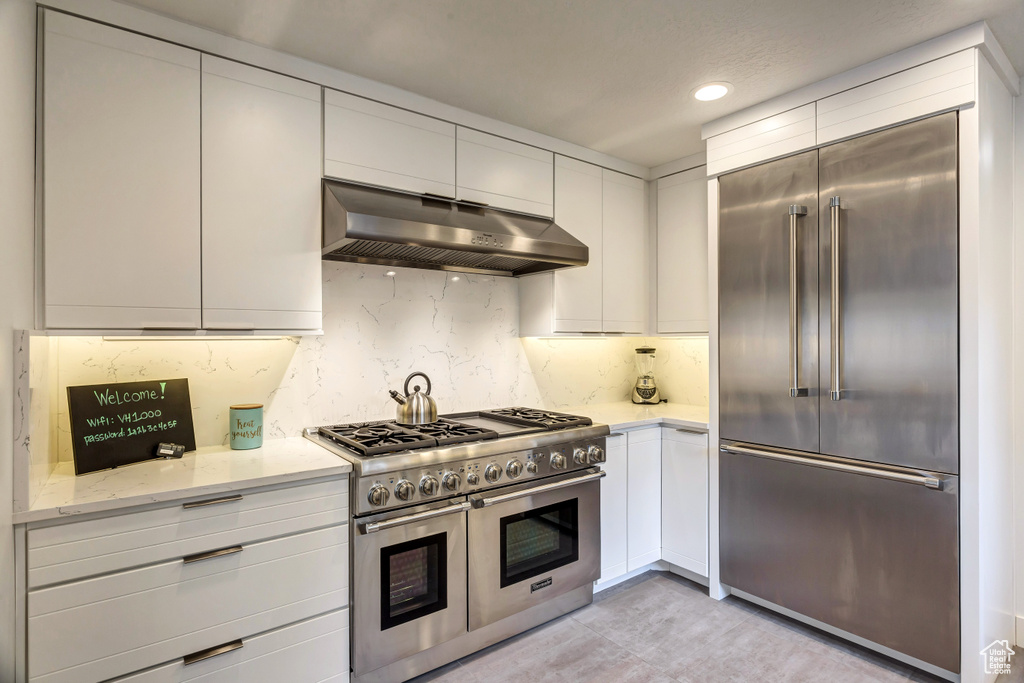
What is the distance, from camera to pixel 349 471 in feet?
6.41

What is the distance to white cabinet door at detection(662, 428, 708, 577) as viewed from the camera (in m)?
2.90

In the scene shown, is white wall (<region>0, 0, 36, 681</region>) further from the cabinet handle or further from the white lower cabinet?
the cabinet handle

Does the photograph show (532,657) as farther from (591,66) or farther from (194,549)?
(591,66)

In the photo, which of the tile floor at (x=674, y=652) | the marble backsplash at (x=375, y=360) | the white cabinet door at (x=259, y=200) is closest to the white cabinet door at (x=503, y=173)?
the marble backsplash at (x=375, y=360)

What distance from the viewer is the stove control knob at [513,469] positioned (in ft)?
7.72

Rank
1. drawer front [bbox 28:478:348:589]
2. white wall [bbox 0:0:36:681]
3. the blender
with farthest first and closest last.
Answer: the blender < drawer front [bbox 28:478:348:589] < white wall [bbox 0:0:36:681]

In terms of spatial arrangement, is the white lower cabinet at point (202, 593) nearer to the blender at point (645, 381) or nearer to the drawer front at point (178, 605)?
the drawer front at point (178, 605)

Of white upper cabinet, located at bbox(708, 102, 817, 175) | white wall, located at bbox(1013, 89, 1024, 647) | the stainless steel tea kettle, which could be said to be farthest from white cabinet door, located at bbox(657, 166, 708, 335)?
the stainless steel tea kettle

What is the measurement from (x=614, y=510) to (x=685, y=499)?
0.44m

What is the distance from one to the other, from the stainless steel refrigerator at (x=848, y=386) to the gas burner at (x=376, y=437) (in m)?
1.63

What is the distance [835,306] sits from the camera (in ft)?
7.52

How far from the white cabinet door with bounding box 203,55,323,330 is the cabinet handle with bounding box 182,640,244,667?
109 cm

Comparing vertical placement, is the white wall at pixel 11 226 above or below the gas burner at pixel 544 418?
above

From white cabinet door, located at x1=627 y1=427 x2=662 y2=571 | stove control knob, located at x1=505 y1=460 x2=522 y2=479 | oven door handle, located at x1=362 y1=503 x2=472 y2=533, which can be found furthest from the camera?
white cabinet door, located at x1=627 y1=427 x2=662 y2=571
